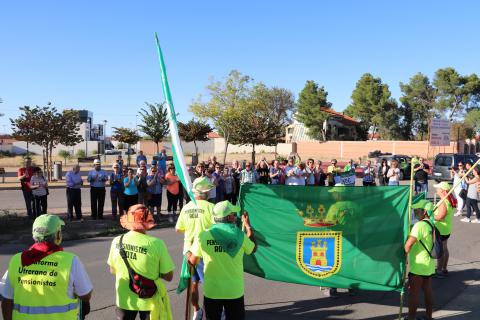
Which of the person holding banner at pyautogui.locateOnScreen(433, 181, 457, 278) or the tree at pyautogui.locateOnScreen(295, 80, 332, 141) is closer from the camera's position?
the person holding banner at pyautogui.locateOnScreen(433, 181, 457, 278)

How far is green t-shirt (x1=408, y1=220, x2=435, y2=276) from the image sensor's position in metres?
5.37

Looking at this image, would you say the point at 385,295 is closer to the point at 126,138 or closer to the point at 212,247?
the point at 212,247

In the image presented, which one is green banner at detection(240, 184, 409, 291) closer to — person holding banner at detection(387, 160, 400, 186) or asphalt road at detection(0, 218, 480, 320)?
asphalt road at detection(0, 218, 480, 320)

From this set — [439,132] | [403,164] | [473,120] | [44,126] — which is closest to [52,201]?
[44,126]

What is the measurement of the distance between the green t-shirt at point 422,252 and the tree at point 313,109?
175 feet

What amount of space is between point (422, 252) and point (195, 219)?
2.78 m

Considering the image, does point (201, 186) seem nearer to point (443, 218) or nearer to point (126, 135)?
point (443, 218)

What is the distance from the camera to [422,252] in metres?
5.41

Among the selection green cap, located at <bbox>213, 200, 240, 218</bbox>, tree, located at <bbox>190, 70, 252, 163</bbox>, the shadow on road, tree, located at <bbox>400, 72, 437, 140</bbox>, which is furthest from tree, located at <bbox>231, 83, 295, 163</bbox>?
green cap, located at <bbox>213, 200, 240, 218</bbox>

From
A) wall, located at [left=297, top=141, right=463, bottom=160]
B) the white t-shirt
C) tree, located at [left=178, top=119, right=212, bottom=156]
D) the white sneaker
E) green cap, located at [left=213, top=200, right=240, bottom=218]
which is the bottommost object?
the white sneaker

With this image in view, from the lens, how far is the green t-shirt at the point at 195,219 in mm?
5238

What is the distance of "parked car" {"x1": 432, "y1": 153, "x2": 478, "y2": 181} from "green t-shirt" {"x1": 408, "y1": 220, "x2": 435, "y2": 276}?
20954 mm

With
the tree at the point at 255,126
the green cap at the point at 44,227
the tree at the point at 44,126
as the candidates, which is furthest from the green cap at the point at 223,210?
the tree at the point at 255,126

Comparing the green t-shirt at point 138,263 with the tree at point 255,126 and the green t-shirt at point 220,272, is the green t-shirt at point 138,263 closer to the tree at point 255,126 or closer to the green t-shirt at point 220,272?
the green t-shirt at point 220,272
